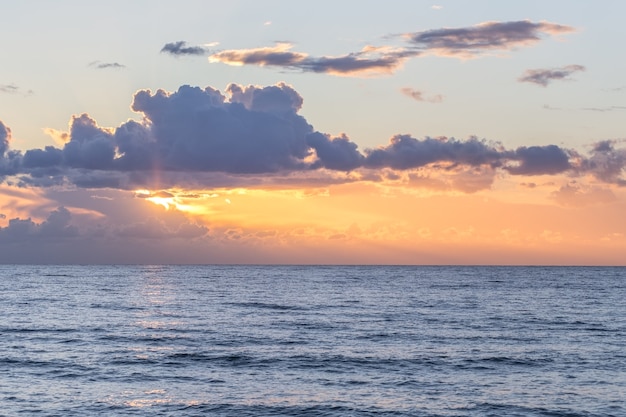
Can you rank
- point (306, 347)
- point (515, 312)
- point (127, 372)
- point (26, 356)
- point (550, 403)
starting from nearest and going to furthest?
point (550, 403), point (127, 372), point (26, 356), point (306, 347), point (515, 312)

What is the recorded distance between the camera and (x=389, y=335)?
2773 inches

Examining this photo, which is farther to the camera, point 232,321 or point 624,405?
point 232,321

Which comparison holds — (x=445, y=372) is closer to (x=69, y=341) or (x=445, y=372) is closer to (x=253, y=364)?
(x=253, y=364)

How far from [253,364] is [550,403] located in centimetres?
2105

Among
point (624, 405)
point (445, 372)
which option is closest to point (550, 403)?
point (624, 405)

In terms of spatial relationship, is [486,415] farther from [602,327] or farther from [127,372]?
[602,327]

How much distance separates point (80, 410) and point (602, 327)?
59309mm

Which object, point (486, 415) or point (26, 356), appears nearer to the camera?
point (486, 415)

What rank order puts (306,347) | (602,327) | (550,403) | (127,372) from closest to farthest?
(550,403)
(127,372)
(306,347)
(602,327)

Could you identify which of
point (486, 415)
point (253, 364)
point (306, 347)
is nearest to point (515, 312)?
point (306, 347)

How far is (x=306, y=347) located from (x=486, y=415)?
966 inches

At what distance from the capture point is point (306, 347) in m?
62.2

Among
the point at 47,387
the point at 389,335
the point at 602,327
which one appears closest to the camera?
the point at 47,387

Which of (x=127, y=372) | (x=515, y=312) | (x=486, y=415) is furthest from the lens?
(x=515, y=312)
